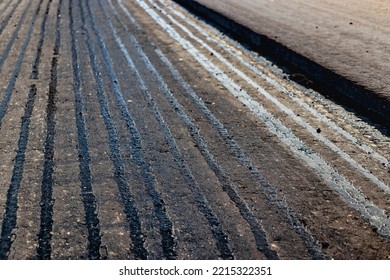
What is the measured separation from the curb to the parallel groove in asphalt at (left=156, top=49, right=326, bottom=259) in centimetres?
176

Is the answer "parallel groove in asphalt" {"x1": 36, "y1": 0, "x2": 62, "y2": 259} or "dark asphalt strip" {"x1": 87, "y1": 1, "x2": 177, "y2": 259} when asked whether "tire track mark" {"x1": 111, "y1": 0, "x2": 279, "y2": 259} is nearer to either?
"dark asphalt strip" {"x1": 87, "y1": 1, "x2": 177, "y2": 259}

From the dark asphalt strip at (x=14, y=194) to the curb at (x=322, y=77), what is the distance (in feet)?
12.5

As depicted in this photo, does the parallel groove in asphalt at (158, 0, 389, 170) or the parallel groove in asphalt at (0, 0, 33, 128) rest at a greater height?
the parallel groove in asphalt at (158, 0, 389, 170)

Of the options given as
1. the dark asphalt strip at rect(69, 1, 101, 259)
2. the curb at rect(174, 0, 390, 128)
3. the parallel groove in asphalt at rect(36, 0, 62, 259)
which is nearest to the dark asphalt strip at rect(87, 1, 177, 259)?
the dark asphalt strip at rect(69, 1, 101, 259)

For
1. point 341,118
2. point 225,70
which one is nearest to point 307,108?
point 341,118

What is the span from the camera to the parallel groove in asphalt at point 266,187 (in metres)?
3.39

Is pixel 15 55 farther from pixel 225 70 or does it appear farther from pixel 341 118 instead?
pixel 341 118

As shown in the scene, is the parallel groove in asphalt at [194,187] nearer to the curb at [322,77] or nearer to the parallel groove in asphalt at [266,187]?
the parallel groove in asphalt at [266,187]

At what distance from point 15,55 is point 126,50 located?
1952 mm

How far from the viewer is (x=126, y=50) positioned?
872cm

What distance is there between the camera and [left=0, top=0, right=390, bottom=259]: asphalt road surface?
344cm

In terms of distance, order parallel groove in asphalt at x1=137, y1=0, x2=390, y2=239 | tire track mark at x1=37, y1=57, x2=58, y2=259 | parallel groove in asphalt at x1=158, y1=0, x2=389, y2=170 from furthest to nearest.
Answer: parallel groove in asphalt at x1=158, y1=0, x2=389, y2=170 → parallel groove in asphalt at x1=137, y1=0, x2=390, y2=239 → tire track mark at x1=37, y1=57, x2=58, y2=259

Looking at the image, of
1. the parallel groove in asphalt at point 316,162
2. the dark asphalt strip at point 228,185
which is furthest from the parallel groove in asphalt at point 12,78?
the parallel groove in asphalt at point 316,162

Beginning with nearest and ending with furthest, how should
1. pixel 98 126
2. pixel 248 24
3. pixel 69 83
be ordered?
1. pixel 98 126
2. pixel 69 83
3. pixel 248 24
